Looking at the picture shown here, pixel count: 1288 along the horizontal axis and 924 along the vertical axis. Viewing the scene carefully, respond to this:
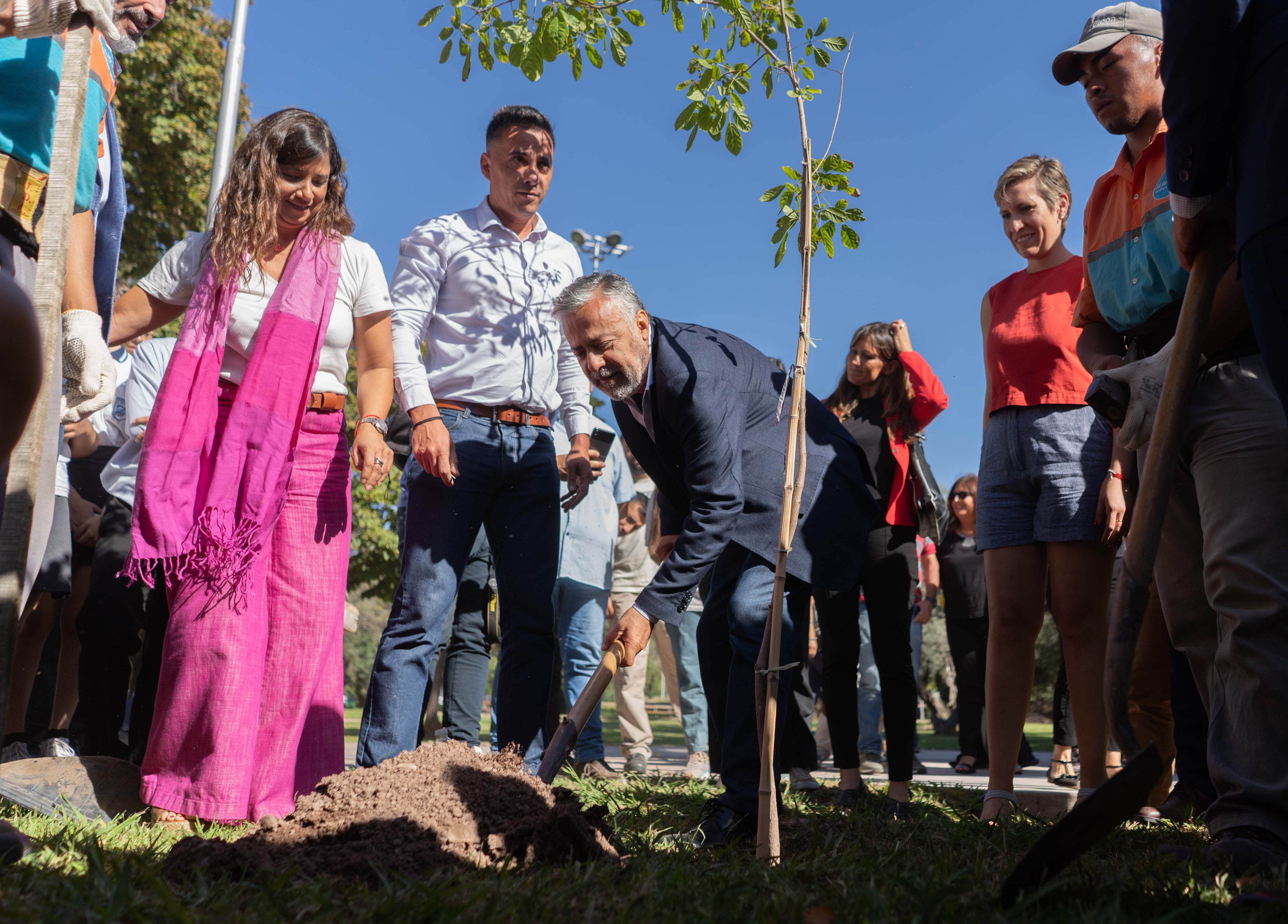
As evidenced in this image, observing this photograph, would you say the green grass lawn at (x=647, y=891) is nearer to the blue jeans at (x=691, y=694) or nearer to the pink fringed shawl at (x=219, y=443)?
the pink fringed shawl at (x=219, y=443)

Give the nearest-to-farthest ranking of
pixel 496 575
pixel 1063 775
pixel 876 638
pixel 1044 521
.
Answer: pixel 1044 521
pixel 496 575
pixel 876 638
pixel 1063 775

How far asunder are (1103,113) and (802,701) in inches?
144

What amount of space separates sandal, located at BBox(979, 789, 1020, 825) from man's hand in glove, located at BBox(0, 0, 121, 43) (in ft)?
11.1

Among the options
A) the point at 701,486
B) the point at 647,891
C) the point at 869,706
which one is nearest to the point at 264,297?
the point at 701,486

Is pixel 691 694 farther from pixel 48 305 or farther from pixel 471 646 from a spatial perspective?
pixel 48 305

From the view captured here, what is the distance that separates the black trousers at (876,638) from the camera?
421cm

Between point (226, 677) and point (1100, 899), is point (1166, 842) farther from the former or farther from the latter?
point (226, 677)

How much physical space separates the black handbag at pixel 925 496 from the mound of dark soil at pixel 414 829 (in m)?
2.77

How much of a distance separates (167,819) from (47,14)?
7.11 ft

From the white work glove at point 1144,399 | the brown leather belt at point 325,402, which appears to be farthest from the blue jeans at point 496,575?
the white work glove at point 1144,399

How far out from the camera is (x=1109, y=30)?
298cm

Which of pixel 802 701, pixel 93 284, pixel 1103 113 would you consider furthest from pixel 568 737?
pixel 802 701

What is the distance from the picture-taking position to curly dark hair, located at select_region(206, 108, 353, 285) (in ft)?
10.8

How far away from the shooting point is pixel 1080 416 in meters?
3.62
